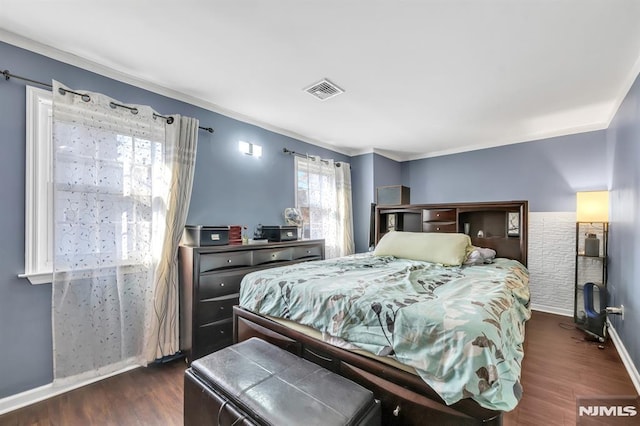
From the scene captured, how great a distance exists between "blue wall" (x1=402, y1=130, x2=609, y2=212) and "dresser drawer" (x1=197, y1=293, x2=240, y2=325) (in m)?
3.86

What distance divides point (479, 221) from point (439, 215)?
465 millimetres

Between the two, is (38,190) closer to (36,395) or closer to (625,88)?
(36,395)

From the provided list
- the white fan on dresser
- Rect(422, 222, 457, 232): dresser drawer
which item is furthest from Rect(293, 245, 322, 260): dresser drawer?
Rect(422, 222, 457, 232): dresser drawer

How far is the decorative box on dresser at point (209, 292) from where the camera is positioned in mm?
2381

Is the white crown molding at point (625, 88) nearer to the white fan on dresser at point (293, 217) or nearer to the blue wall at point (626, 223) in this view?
Result: the blue wall at point (626, 223)

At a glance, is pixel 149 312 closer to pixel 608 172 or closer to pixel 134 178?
pixel 134 178

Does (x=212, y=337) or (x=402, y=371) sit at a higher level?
(x=402, y=371)

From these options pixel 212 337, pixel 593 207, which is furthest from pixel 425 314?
pixel 593 207

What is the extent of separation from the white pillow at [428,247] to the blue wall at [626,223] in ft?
3.80

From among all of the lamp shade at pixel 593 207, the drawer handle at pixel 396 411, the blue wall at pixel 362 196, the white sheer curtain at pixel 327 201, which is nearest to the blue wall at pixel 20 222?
the white sheer curtain at pixel 327 201

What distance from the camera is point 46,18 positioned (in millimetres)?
1742

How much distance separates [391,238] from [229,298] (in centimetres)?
173

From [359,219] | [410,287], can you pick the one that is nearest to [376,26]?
[410,287]

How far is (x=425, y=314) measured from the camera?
1.22 metres
